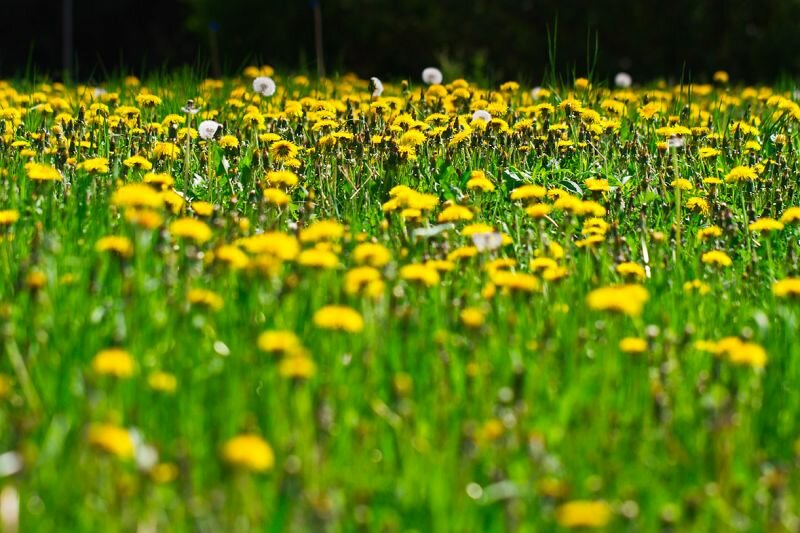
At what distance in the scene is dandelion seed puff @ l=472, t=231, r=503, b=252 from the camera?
3020mm

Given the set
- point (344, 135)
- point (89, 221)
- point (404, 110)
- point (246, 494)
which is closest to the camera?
point (246, 494)

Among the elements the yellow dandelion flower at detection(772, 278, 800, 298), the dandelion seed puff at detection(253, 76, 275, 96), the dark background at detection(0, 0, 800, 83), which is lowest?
the yellow dandelion flower at detection(772, 278, 800, 298)

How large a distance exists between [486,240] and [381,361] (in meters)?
0.69

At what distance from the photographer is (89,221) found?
3.49m

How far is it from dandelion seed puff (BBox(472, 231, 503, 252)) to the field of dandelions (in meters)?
0.01

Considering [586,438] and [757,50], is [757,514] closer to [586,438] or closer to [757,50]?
[586,438]

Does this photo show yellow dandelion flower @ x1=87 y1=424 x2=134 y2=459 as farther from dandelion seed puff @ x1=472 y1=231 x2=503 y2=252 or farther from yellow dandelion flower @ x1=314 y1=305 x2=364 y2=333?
dandelion seed puff @ x1=472 y1=231 x2=503 y2=252

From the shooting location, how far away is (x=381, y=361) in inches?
97.7

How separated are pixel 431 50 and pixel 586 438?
372 inches

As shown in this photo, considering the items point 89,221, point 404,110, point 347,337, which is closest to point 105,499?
point 347,337

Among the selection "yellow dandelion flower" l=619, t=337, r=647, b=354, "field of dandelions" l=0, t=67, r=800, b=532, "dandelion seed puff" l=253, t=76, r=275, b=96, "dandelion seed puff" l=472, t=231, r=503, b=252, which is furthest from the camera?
"dandelion seed puff" l=253, t=76, r=275, b=96

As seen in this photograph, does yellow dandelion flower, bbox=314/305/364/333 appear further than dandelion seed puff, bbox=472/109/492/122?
No

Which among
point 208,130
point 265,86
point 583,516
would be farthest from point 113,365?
point 265,86

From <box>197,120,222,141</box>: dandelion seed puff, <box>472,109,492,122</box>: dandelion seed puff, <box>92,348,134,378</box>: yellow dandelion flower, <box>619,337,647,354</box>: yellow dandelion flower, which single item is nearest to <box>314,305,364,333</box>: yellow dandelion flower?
<box>92,348,134,378</box>: yellow dandelion flower
